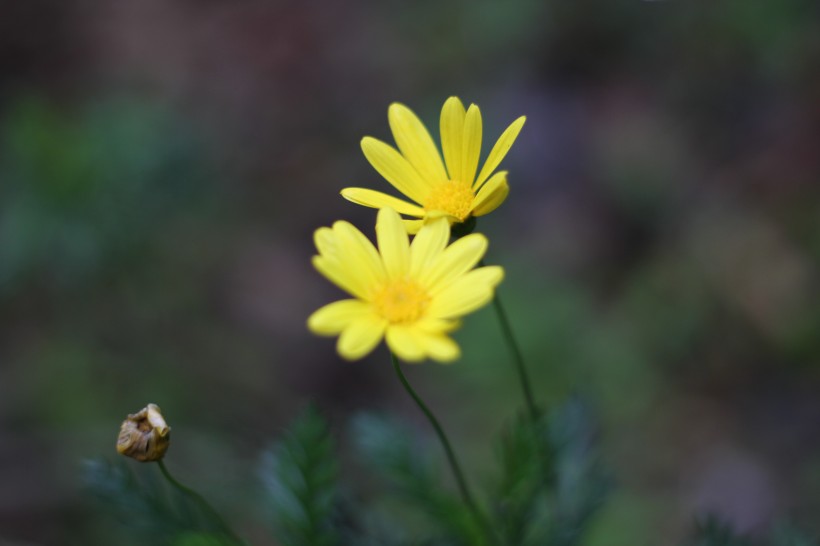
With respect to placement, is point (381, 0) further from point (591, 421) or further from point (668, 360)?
point (591, 421)

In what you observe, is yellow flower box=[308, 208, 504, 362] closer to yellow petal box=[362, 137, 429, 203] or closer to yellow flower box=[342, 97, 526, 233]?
yellow flower box=[342, 97, 526, 233]

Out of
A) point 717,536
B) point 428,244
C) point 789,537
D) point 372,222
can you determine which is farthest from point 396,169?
point 372,222

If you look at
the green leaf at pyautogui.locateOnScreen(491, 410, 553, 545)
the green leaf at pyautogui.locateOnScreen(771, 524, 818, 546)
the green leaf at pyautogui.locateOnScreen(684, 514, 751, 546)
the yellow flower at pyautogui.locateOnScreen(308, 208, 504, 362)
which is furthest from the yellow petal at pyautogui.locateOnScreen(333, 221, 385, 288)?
the green leaf at pyautogui.locateOnScreen(771, 524, 818, 546)

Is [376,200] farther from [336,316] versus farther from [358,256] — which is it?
[336,316]

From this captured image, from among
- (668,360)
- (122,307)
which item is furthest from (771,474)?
(122,307)

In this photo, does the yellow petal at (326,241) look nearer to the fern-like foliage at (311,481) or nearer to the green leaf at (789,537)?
the fern-like foliage at (311,481)
